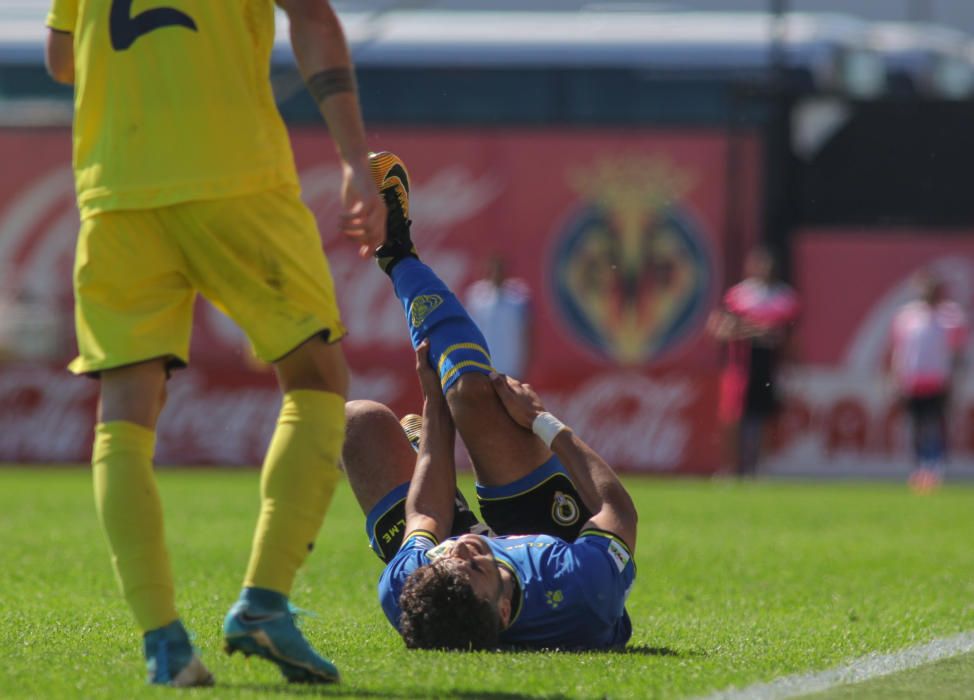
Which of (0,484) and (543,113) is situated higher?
(543,113)

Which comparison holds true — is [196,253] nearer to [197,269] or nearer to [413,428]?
[197,269]

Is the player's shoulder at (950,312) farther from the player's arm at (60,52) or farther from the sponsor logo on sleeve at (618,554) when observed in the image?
the player's arm at (60,52)

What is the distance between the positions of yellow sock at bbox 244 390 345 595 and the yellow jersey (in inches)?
21.8

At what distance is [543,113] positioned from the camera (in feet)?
75.6

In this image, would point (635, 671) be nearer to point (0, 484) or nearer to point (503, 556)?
point (503, 556)

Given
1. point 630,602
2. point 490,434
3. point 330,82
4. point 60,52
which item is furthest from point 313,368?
point 630,602

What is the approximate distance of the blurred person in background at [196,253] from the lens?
14.0 ft

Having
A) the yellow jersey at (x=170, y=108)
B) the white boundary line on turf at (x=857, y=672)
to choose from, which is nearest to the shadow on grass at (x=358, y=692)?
the white boundary line on turf at (x=857, y=672)

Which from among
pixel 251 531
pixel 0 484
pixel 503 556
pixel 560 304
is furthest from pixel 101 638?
pixel 560 304

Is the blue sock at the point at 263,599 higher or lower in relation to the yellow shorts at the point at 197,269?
lower

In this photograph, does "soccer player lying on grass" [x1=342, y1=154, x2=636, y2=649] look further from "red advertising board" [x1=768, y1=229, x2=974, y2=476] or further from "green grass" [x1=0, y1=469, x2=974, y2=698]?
"red advertising board" [x1=768, y1=229, x2=974, y2=476]

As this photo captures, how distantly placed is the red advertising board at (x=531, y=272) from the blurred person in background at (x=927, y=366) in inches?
84.9

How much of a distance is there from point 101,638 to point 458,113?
694 inches

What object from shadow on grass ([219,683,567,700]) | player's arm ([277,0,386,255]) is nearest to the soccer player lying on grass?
shadow on grass ([219,683,567,700])
